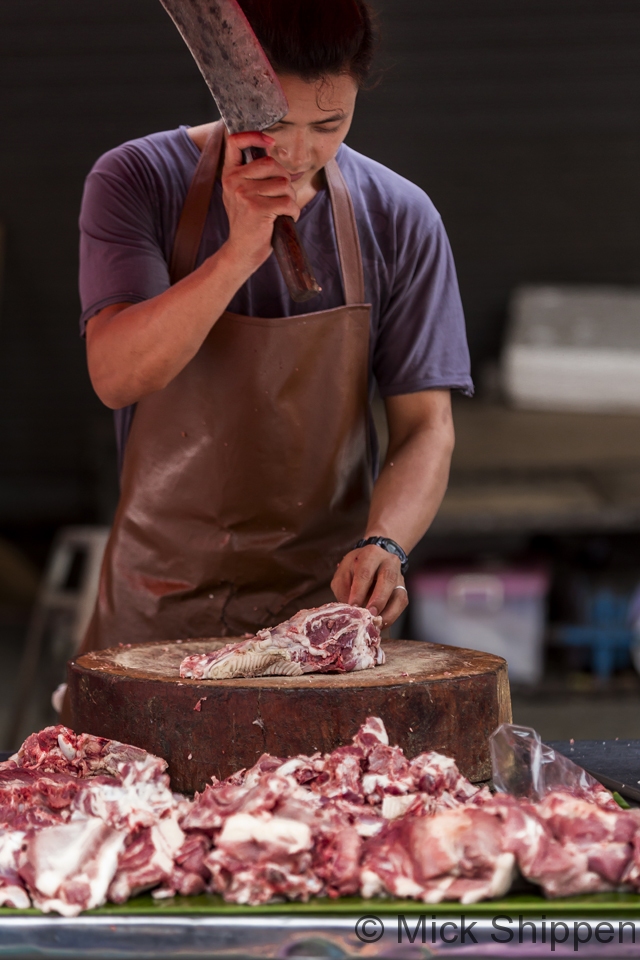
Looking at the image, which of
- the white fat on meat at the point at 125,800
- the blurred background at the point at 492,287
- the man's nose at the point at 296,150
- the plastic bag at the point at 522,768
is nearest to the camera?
the white fat on meat at the point at 125,800

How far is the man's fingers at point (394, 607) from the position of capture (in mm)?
2223

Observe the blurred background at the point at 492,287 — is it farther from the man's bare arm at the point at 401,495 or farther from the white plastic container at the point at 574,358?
the man's bare arm at the point at 401,495

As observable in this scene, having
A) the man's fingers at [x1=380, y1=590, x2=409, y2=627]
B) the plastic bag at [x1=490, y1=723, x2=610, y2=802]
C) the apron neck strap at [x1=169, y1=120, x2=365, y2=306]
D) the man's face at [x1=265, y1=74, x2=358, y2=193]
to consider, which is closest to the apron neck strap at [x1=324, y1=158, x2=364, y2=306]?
the apron neck strap at [x1=169, y1=120, x2=365, y2=306]

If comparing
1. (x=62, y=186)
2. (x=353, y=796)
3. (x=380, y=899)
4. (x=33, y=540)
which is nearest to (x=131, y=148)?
(x=353, y=796)

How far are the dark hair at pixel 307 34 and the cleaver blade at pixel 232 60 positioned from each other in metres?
0.09

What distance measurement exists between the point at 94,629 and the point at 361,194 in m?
1.24

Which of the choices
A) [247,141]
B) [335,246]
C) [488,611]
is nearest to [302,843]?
[247,141]

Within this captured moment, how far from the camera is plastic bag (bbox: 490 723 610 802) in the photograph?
1.76 m

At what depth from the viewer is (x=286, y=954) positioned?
4.53 ft

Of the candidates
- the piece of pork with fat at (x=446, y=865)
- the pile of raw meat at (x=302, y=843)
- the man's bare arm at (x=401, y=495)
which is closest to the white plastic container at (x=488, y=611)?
the man's bare arm at (x=401, y=495)

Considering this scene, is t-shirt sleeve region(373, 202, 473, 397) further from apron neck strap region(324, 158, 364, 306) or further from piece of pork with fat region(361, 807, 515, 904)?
piece of pork with fat region(361, 807, 515, 904)

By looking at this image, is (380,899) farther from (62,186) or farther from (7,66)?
(62,186)

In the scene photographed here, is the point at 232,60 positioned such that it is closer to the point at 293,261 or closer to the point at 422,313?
the point at 293,261

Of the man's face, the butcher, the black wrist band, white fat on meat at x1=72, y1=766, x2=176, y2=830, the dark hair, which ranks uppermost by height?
the dark hair
